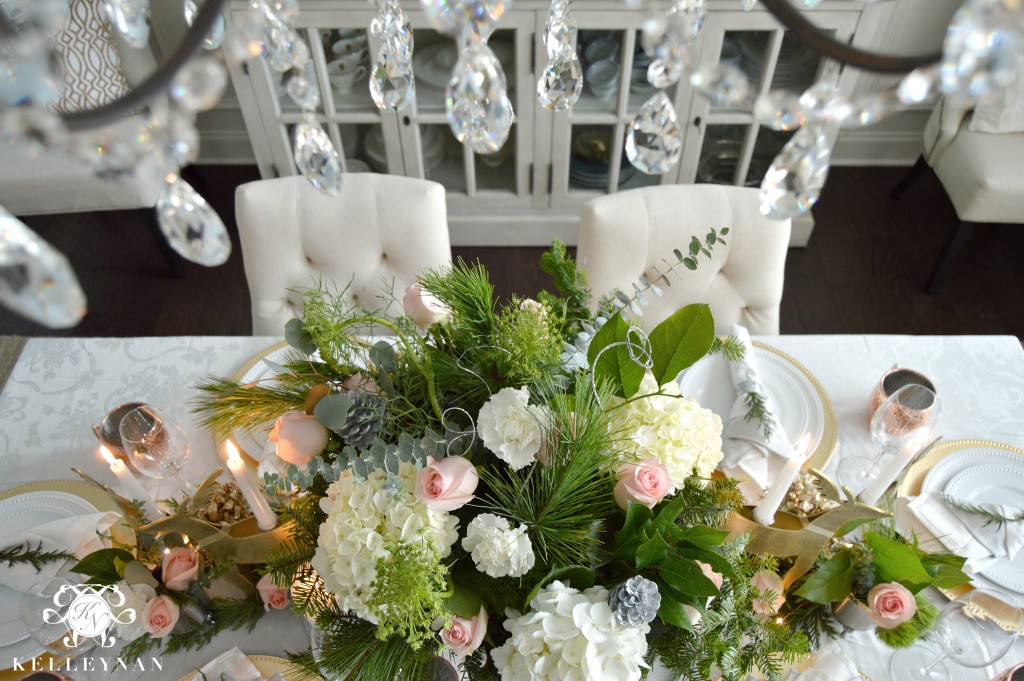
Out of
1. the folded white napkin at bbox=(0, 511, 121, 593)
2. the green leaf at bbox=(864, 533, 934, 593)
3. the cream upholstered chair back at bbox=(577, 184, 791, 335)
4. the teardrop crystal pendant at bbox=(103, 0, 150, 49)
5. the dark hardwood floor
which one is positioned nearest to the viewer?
the teardrop crystal pendant at bbox=(103, 0, 150, 49)

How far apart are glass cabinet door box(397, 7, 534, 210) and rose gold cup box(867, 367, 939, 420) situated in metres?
1.29

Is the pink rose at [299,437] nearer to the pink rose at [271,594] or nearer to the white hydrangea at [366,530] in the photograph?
the white hydrangea at [366,530]

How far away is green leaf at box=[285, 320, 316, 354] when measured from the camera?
0.79 meters

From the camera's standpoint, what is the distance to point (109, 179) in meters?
0.38

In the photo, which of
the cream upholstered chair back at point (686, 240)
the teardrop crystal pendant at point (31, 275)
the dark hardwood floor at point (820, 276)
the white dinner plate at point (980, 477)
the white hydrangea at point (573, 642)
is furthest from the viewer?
the dark hardwood floor at point (820, 276)

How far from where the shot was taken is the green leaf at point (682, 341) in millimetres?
792

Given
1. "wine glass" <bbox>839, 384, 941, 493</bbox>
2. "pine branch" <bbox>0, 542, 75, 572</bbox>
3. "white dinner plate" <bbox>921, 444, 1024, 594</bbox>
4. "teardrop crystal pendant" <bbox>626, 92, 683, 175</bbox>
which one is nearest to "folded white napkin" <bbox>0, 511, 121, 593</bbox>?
"pine branch" <bbox>0, 542, 75, 572</bbox>

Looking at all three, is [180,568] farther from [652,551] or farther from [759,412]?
[759,412]

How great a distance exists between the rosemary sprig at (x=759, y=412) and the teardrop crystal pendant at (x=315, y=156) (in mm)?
819

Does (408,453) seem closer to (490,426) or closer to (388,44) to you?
(490,426)

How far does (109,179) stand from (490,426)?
386 mm

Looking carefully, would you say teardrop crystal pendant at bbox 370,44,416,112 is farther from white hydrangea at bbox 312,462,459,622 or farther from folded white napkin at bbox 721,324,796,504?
folded white napkin at bbox 721,324,796,504

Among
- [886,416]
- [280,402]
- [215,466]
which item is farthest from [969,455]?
[215,466]

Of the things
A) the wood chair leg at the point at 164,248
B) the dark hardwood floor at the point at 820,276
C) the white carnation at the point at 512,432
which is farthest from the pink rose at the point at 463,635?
the wood chair leg at the point at 164,248
